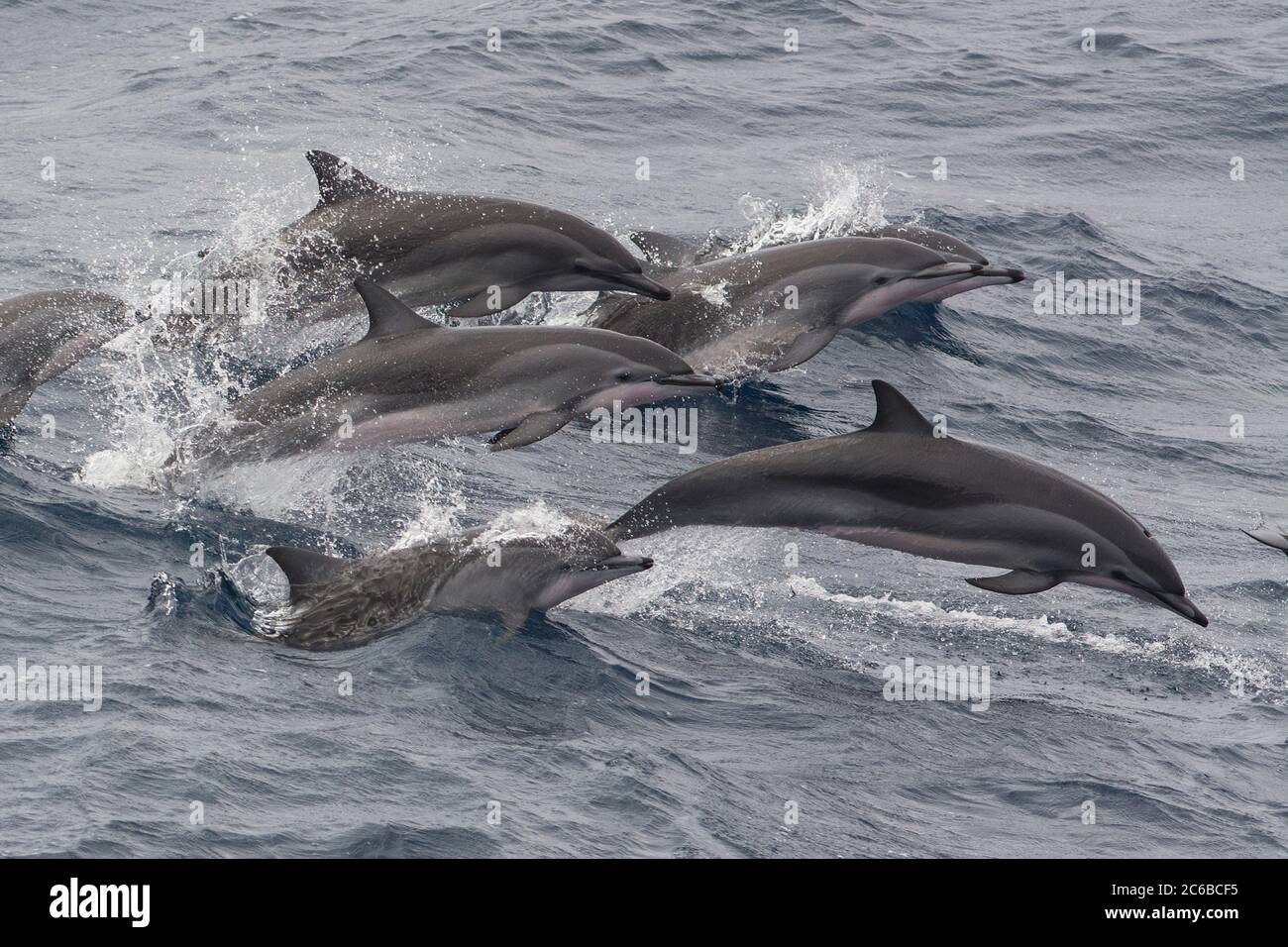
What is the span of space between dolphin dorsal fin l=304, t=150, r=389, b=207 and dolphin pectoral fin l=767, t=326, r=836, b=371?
2810 millimetres

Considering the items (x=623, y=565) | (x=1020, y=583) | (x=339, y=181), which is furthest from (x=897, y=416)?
(x=339, y=181)

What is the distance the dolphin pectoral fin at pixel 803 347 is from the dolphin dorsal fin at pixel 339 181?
2.81 metres

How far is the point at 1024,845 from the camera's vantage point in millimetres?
6703

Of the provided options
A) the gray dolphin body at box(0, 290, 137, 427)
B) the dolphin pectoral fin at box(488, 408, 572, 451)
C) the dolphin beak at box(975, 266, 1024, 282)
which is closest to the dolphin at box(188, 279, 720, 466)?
the dolphin pectoral fin at box(488, 408, 572, 451)

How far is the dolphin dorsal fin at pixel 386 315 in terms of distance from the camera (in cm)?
926

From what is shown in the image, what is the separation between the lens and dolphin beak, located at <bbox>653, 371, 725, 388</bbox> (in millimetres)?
9828

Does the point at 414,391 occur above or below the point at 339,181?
below

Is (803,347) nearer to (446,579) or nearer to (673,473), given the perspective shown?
(673,473)

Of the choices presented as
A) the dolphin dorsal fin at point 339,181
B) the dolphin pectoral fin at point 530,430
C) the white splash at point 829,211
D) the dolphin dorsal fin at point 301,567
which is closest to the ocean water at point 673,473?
the white splash at point 829,211

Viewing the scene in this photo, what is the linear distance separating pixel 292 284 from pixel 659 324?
7.86ft

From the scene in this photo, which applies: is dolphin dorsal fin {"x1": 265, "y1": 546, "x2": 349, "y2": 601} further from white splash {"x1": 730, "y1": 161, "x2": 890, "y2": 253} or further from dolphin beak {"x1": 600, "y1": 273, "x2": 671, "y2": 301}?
white splash {"x1": 730, "y1": 161, "x2": 890, "y2": 253}

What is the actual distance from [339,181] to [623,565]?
3.75 m

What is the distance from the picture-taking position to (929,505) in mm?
8727
